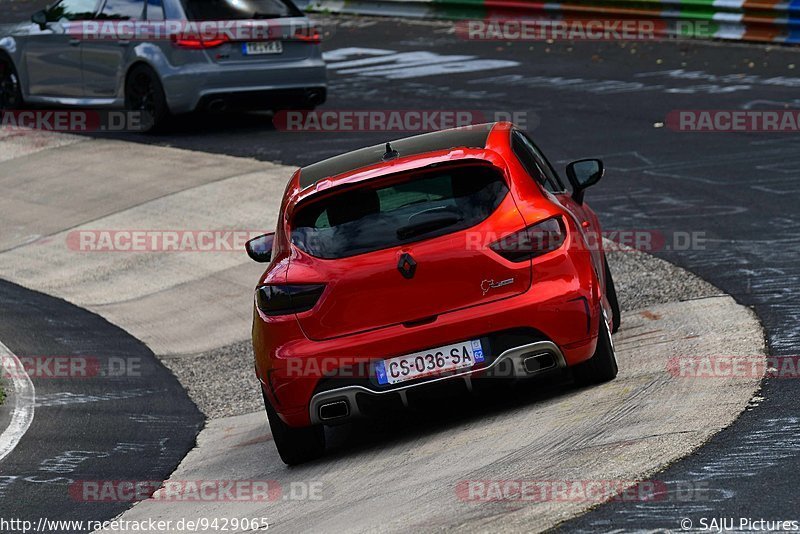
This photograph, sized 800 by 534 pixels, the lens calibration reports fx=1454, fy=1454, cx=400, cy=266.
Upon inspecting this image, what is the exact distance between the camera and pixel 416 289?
7.25m

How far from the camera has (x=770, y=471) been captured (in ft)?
19.6

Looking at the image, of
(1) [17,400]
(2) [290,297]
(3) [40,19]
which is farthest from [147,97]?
(2) [290,297]

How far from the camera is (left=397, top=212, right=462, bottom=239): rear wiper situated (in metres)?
7.32

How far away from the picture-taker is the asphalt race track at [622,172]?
638 cm

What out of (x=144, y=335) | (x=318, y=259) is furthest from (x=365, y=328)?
(x=144, y=335)

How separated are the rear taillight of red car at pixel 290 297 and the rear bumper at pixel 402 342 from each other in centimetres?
7

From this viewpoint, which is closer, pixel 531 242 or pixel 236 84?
pixel 531 242

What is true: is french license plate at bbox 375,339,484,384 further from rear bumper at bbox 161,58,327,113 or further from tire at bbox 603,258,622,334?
rear bumper at bbox 161,58,327,113

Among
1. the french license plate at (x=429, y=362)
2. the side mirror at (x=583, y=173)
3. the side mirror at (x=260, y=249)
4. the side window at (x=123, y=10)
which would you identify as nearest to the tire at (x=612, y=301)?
the side mirror at (x=583, y=173)

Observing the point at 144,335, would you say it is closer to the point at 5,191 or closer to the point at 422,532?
the point at 5,191

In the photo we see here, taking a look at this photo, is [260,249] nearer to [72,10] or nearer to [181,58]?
[181,58]

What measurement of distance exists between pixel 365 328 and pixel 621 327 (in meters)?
2.79

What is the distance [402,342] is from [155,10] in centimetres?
1139

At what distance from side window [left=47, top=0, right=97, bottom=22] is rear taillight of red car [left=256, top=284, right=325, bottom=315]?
38.7ft
